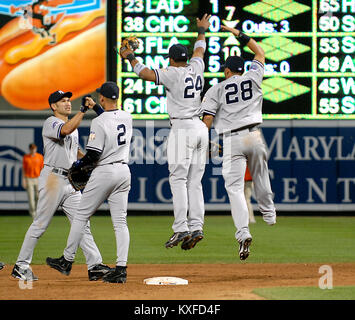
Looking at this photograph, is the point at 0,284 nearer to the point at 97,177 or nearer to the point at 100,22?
the point at 97,177

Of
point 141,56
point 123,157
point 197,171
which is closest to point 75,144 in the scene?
point 123,157

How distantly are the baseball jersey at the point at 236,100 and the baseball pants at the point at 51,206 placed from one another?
162 cm

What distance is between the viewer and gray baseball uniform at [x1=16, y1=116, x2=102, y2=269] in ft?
25.3

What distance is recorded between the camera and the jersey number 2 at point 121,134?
24.2ft

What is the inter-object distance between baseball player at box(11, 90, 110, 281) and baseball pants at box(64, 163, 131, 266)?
1.16ft

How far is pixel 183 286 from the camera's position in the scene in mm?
7387

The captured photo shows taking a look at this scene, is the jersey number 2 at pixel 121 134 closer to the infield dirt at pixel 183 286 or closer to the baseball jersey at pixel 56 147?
the baseball jersey at pixel 56 147

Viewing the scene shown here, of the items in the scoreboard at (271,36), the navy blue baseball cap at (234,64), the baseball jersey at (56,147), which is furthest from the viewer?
the scoreboard at (271,36)

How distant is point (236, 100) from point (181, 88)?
2.09 feet

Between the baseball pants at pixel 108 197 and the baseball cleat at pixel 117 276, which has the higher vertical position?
the baseball pants at pixel 108 197

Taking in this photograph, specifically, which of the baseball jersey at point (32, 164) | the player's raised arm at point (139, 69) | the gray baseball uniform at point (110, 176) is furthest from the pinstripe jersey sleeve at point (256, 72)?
the baseball jersey at point (32, 164)

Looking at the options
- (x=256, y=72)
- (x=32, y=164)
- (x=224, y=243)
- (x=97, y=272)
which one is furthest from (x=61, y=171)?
(x=32, y=164)

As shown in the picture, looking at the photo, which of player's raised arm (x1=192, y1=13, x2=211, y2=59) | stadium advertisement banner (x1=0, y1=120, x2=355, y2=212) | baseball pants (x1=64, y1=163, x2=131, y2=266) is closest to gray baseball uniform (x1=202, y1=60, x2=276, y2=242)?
player's raised arm (x1=192, y1=13, x2=211, y2=59)

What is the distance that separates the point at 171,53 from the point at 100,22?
33.4ft
